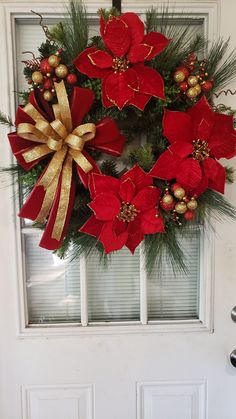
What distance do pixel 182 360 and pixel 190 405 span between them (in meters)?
0.15

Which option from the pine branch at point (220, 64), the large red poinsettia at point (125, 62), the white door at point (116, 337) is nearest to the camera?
the large red poinsettia at point (125, 62)

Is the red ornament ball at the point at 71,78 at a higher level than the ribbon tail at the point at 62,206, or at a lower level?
higher

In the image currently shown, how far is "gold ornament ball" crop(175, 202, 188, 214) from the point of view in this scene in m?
0.75

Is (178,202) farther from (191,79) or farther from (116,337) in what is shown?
(116,337)

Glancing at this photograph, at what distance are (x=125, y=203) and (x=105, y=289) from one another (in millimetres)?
362

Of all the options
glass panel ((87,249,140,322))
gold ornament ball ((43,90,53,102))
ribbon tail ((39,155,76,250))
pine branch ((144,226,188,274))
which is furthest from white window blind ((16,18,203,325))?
gold ornament ball ((43,90,53,102))

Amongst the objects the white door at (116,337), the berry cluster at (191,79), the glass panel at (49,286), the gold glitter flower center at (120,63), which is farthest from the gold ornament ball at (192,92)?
the glass panel at (49,286)

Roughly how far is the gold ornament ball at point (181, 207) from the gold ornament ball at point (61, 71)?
36 centimetres

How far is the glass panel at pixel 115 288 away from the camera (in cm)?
102

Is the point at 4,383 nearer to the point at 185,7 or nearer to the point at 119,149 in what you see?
the point at 119,149

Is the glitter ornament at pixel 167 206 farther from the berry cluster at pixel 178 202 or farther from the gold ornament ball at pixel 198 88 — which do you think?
the gold ornament ball at pixel 198 88

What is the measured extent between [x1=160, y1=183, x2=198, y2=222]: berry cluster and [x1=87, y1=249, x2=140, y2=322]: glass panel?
28cm

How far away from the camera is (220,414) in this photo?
41.3 inches

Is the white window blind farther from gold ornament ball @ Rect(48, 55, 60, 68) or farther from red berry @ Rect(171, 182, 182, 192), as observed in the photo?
gold ornament ball @ Rect(48, 55, 60, 68)
